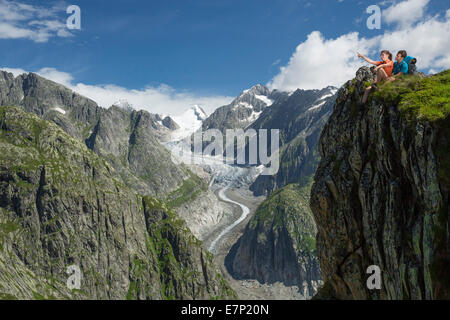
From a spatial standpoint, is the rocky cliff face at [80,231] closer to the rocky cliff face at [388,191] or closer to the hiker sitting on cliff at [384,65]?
the rocky cliff face at [388,191]

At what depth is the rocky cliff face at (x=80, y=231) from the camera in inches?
5221

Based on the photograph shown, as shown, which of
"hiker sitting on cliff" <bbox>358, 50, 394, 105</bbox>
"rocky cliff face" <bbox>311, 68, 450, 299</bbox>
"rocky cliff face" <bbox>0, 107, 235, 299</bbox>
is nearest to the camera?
"rocky cliff face" <bbox>311, 68, 450, 299</bbox>

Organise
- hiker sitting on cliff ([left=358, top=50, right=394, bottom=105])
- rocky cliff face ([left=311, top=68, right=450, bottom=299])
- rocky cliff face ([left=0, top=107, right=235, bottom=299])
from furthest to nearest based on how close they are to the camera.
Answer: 1. rocky cliff face ([left=0, top=107, right=235, bottom=299])
2. hiker sitting on cliff ([left=358, top=50, right=394, bottom=105])
3. rocky cliff face ([left=311, top=68, right=450, bottom=299])

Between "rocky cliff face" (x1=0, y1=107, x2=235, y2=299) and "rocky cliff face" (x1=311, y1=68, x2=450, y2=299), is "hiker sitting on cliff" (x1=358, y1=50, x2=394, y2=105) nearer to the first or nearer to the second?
"rocky cliff face" (x1=311, y1=68, x2=450, y2=299)

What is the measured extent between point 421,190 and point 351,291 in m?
14.3

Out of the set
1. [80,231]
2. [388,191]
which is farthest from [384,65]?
[80,231]

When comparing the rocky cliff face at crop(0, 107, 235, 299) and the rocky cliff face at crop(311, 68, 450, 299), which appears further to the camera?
the rocky cliff face at crop(0, 107, 235, 299)

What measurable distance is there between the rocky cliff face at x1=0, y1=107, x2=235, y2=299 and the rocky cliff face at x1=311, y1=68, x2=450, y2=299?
10714 centimetres

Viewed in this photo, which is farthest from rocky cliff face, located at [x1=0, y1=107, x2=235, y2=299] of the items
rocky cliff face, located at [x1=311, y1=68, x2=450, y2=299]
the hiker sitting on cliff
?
the hiker sitting on cliff

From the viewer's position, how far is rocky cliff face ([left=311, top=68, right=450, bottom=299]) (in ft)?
67.5

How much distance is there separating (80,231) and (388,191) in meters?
149

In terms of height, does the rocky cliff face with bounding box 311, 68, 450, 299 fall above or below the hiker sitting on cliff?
below

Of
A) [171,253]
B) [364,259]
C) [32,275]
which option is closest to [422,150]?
[364,259]

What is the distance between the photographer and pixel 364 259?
29.6 metres
